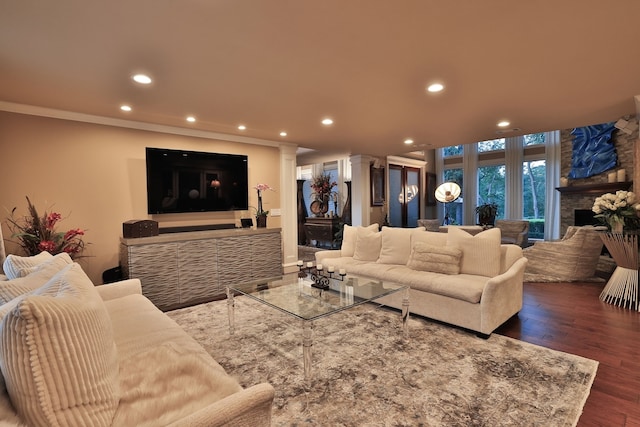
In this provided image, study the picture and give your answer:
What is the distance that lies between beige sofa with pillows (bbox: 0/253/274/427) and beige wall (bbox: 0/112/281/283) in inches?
91.2

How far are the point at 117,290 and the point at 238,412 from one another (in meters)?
2.13

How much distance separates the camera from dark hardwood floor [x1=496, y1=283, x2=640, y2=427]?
5.99 feet

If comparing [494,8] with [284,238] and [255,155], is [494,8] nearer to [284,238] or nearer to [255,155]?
[255,155]

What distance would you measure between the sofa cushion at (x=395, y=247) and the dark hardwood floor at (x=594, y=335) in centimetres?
129

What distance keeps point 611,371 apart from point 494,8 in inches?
103

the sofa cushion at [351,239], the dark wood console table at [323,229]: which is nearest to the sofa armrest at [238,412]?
the sofa cushion at [351,239]

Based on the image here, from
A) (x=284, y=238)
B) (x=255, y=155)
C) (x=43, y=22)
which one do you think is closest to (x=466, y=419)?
(x=43, y=22)

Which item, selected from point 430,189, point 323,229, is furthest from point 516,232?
point 323,229

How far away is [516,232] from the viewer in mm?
6871

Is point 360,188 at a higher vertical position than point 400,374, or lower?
higher

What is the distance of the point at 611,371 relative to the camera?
7.18ft

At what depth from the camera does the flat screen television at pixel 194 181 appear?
4.01 meters

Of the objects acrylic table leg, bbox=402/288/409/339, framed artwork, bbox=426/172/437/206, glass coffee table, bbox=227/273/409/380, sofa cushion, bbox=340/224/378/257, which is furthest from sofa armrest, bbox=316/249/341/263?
framed artwork, bbox=426/172/437/206

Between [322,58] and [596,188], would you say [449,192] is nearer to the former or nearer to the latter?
[596,188]
